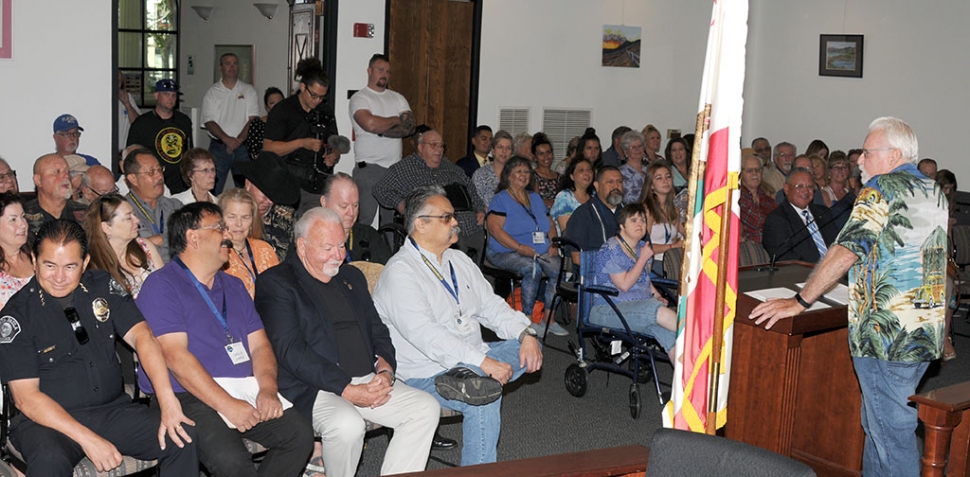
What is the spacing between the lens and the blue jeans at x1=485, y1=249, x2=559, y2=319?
703 cm

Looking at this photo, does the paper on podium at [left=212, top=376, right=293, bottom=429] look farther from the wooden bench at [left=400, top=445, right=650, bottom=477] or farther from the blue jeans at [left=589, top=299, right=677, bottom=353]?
the blue jeans at [left=589, top=299, right=677, bottom=353]

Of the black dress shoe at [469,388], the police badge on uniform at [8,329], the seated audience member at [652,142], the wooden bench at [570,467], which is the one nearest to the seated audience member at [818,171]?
the seated audience member at [652,142]

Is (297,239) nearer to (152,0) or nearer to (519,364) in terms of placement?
(519,364)

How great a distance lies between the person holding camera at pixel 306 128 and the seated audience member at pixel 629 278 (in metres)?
2.25

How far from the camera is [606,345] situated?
227 inches

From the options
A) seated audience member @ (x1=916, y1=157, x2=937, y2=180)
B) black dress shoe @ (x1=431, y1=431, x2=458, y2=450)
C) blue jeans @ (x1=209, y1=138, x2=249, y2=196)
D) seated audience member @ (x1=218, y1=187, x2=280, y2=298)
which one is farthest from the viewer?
seated audience member @ (x1=916, y1=157, x2=937, y2=180)

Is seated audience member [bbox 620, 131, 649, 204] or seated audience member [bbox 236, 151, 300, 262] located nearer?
seated audience member [bbox 236, 151, 300, 262]

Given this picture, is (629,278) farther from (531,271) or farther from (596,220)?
(531,271)

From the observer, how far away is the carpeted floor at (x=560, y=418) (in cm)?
466

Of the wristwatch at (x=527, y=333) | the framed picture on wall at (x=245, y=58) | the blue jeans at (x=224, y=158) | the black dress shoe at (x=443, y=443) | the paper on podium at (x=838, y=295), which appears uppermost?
the framed picture on wall at (x=245, y=58)

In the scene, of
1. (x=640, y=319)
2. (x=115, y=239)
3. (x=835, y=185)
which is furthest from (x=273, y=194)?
(x=835, y=185)

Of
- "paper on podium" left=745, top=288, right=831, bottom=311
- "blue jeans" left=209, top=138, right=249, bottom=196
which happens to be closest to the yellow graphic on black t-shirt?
"blue jeans" left=209, top=138, right=249, bottom=196

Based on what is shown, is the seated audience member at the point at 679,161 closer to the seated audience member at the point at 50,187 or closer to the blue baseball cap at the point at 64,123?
the blue baseball cap at the point at 64,123

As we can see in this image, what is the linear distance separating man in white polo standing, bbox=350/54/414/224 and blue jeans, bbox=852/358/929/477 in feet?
15.6
